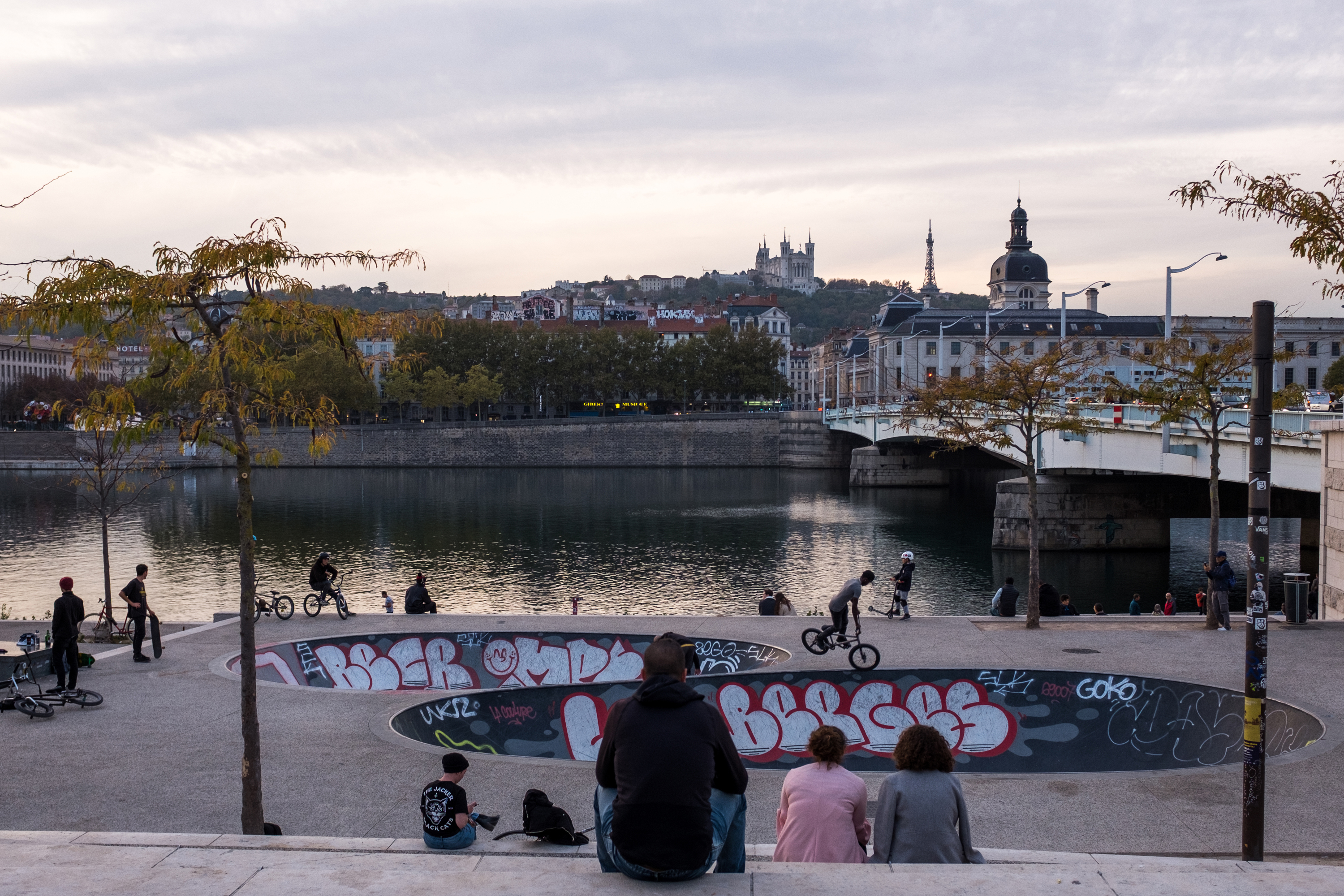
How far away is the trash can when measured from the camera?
1970 cm

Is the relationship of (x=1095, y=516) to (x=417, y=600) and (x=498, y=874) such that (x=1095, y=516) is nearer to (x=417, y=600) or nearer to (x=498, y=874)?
(x=417, y=600)

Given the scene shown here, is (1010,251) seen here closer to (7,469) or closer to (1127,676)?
(7,469)

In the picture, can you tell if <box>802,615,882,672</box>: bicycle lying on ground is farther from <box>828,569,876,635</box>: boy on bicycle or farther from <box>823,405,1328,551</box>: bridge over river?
<box>823,405,1328,551</box>: bridge over river

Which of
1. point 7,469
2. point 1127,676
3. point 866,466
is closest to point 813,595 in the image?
point 1127,676

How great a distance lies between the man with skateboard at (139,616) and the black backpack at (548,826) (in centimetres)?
1136

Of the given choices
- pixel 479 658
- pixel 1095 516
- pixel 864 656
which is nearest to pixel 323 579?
pixel 479 658

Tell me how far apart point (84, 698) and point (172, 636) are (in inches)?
223

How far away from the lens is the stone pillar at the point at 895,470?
A: 8306cm

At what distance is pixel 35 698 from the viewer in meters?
13.8

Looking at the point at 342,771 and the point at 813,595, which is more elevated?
the point at 342,771

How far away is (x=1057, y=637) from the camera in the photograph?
18.9m

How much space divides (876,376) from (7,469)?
86539mm

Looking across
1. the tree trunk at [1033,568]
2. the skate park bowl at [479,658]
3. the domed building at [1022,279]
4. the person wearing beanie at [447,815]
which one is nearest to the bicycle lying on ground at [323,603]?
the skate park bowl at [479,658]

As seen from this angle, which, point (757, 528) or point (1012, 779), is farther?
point (757, 528)
